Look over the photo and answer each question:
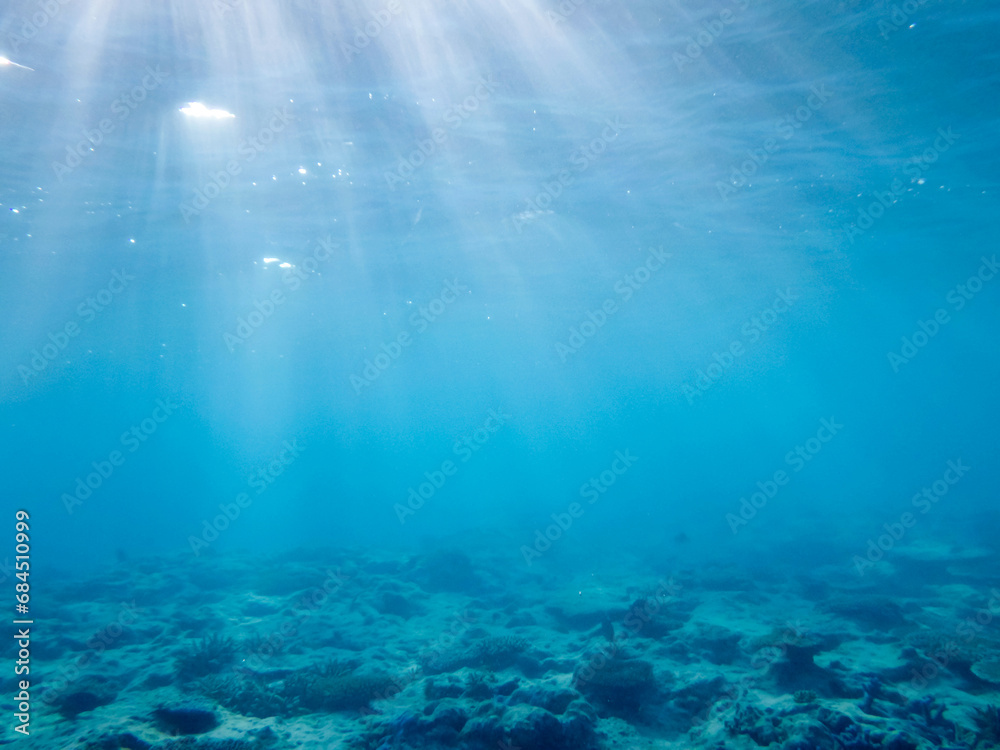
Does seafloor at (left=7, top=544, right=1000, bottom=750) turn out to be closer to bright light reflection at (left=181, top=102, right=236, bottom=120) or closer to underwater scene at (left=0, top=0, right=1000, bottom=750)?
underwater scene at (left=0, top=0, right=1000, bottom=750)

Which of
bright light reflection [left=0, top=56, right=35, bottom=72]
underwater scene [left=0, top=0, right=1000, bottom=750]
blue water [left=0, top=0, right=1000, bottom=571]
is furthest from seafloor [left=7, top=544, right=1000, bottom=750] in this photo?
bright light reflection [left=0, top=56, right=35, bottom=72]

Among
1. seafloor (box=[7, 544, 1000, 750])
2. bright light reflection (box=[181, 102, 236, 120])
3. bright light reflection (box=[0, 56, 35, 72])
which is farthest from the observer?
bright light reflection (box=[181, 102, 236, 120])

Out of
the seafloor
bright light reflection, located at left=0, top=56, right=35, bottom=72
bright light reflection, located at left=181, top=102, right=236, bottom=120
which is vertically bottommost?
the seafloor

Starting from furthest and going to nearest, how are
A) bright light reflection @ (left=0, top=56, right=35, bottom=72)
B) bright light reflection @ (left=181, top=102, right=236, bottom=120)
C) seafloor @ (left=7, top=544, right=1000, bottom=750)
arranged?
bright light reflection @ (left=181, top=102, right=236, bottom=120) → bright light reflection @ (left=0, top=56, right=35, bottom=72) → seafloor @ (left=7, top=544, right=1000, bottom=750)

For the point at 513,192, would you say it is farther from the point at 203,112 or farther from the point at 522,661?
the point at 522,661

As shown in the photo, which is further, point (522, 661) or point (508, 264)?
point (508, 264)

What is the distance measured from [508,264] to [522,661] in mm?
20134

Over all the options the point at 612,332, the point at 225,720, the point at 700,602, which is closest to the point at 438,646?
the point at 225,720

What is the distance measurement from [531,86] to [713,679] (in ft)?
41.3

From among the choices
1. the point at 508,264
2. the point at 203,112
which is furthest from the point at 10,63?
the point at 508,264

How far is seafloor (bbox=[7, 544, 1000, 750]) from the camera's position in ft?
19.9

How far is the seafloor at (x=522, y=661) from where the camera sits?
19.9 feet

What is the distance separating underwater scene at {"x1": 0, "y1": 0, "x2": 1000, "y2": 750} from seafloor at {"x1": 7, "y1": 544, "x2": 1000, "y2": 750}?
73 millimetres

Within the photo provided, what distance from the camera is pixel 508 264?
2644cm
